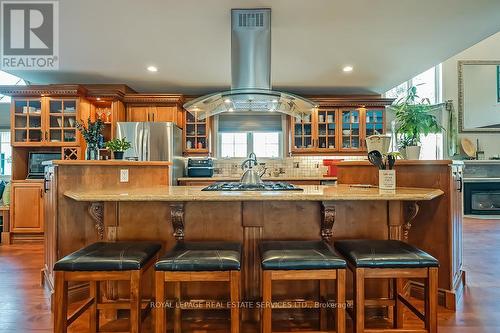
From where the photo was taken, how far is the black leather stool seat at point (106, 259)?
1.52m

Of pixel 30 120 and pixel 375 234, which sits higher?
pixel 30 120

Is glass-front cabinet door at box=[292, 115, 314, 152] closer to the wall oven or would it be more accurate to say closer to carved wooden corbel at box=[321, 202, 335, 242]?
carved wooden corbel at box=[321, 202, 335, 242]

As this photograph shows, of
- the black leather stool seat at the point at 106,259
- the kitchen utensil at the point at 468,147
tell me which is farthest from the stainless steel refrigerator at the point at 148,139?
the kitchen utensil at the point at 468,147

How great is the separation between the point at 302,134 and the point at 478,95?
4.71 meters

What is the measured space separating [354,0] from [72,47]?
3.03 meters

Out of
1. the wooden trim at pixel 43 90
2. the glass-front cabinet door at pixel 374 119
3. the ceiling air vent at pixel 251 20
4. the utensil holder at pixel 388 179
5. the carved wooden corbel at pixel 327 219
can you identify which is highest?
the ceiling air vent at pixel 251 20

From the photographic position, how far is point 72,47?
11.0 ft

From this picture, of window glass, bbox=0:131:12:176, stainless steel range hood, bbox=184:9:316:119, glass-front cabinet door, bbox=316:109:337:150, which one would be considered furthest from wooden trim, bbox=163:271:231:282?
window glass, bbox=0:131:12:176

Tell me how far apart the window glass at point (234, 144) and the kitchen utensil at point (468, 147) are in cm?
512

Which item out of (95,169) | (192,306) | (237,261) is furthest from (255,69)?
(192,306)

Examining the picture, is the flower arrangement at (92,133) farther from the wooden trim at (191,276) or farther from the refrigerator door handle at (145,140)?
the refrigerator door handle at (145,140)

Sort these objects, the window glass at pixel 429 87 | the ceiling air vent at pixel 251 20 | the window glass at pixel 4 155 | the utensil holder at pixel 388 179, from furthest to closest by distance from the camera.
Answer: the window glass at pixel 429 87 → the window glass at pixel 4 155 → the ceiling air vent at pixel 251 20 → the utensil holder at pixel 388 179

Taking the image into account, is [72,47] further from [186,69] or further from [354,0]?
[354,0]

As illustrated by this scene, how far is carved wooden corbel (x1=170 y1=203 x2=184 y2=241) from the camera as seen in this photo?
1.90 metres
